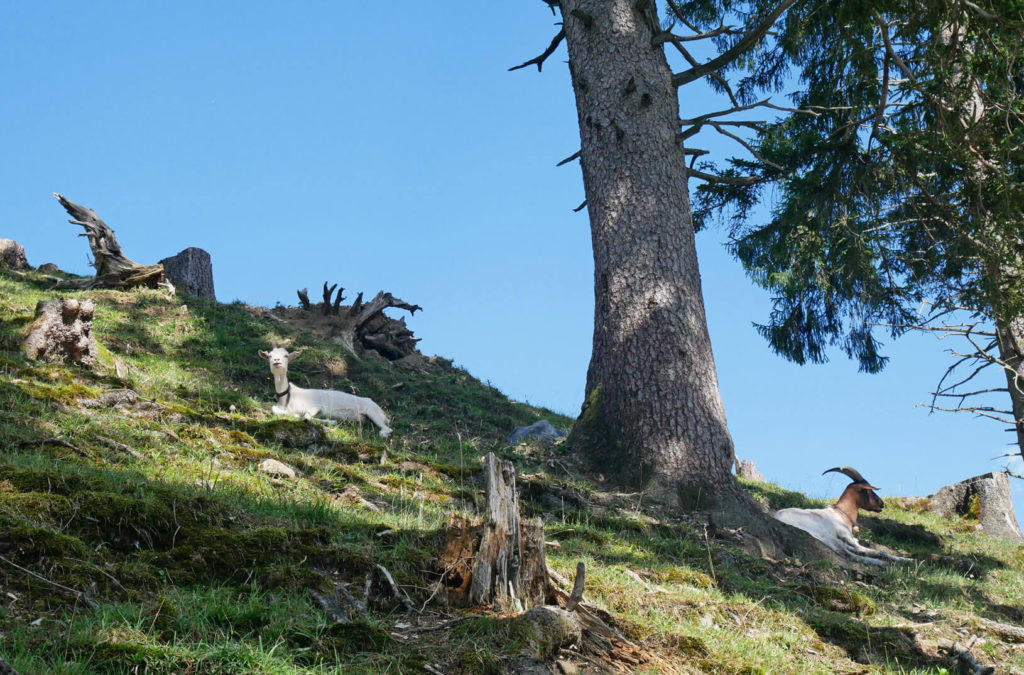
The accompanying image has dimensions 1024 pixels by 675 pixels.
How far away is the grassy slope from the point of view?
12.1 ft

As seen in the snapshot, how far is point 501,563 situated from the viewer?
446 centimetres

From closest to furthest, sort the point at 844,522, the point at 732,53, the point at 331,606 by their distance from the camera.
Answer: the point at 331,606, the point at 844,522, the point at 732,53

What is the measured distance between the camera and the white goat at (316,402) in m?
10.9

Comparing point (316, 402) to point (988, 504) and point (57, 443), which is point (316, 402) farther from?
point (988, 504)

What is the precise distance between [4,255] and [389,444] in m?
11.5

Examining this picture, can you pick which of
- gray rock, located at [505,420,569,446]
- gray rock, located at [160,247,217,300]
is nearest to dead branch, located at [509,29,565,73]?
gray rock, located at [505,420,569,446]

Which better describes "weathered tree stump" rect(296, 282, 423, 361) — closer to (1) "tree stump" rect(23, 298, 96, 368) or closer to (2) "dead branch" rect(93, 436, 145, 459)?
(1) "tree stump" rect(23, 298, 96, 368)

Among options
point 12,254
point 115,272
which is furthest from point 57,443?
point 12,254

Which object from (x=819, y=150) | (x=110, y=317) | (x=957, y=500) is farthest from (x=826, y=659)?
(x=110, y=317)

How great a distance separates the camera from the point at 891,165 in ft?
39.1

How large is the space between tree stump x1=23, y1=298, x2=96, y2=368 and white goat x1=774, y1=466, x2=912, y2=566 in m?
8.29

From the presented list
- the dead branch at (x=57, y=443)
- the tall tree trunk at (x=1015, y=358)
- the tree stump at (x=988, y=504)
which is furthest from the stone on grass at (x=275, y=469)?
the tree stump at (x=988, y=504)

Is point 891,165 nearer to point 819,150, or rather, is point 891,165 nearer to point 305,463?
point 819,150

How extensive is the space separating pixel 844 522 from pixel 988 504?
16.7ft
